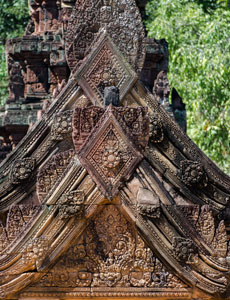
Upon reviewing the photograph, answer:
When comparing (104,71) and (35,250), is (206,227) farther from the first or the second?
(104,71)

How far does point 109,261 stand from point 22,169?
1311 mm

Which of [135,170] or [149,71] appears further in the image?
[149,71]

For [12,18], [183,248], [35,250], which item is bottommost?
A: [183,248]

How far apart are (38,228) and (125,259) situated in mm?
747

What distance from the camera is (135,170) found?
7367 mm

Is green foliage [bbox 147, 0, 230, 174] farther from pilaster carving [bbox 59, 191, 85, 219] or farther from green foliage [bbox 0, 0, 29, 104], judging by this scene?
pilaster carving [bbox 59, 191, 85, 219]

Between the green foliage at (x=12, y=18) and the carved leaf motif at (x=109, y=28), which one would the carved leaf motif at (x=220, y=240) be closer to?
the carved leaf motif at (x=109, y=28)

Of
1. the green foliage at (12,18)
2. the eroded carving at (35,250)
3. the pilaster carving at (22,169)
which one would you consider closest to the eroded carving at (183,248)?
the eroded carving at (35,250)

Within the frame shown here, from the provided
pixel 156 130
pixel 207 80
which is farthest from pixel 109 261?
pixel 207 80

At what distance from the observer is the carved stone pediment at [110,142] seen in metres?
7.24

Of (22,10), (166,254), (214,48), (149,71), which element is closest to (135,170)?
(166,254)

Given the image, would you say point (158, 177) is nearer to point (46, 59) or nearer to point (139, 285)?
point (139, 285)

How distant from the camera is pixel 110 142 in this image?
727cm

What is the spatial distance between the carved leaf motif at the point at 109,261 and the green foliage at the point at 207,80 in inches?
465
